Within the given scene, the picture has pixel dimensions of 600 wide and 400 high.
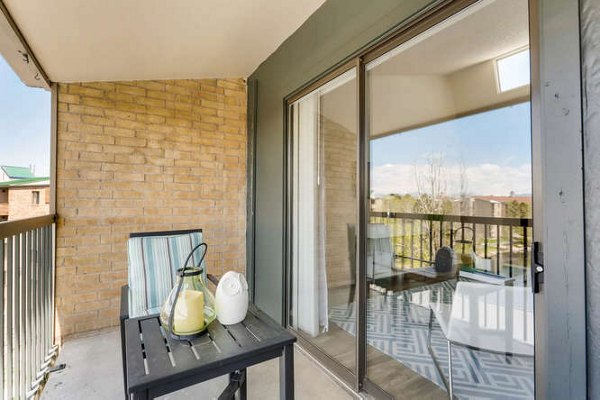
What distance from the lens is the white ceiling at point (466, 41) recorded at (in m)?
1.28

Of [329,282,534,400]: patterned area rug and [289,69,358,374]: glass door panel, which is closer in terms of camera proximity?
[329,282,534,400]: patterned area rug

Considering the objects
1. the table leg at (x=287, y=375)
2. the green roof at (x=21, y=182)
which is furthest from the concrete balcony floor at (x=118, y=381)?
the green roof at (x=21, y=182)

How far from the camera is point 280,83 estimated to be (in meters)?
2.89

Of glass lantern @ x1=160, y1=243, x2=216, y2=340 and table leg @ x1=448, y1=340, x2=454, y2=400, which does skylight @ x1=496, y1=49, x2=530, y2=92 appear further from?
glass lantern @ x1=160, y1=243, x2=216, y2=340

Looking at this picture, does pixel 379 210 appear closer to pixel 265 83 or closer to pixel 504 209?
pixel 504 209

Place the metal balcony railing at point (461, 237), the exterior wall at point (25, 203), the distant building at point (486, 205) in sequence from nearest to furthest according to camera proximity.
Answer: the metal balcony railing at point (461, 237), the distant building at point (486, 205), the exterior wall at point (25, 203)

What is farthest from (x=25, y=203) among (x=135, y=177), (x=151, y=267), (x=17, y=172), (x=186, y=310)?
(x=186, y=310)

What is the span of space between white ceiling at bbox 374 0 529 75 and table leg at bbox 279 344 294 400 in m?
1.59

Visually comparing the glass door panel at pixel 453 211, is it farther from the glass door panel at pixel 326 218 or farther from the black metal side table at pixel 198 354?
the black metal side table at pixel 198 354

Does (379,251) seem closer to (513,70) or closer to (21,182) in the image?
(513,70)

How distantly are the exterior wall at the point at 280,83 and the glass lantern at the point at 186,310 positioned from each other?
1.51 meters

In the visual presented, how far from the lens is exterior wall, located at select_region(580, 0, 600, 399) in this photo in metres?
0.94

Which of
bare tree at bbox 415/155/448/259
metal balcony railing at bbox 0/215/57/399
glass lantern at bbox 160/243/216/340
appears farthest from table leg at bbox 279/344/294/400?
metal balcony railing at bbox 0/215/57/399

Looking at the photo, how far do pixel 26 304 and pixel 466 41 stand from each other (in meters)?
3.23
